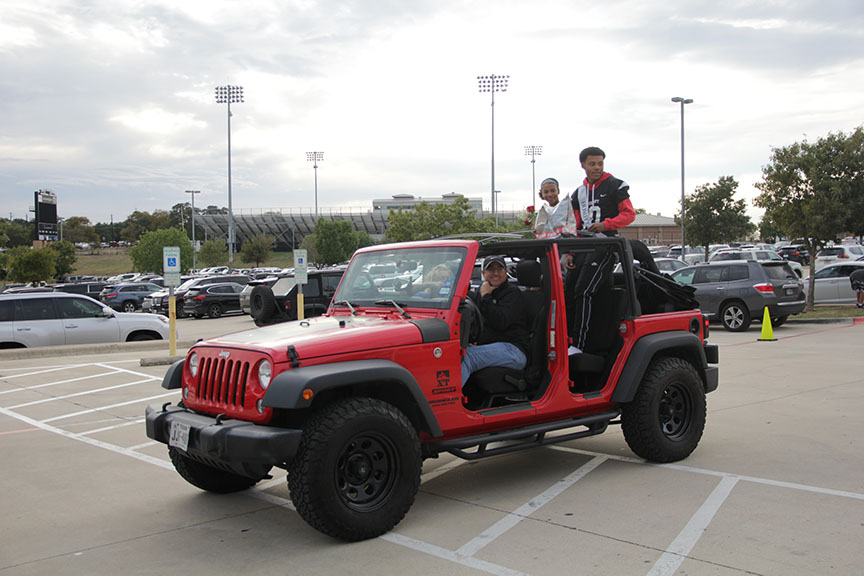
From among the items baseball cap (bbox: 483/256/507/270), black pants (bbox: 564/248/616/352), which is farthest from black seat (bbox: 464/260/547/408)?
black pants (bbox: 564/248/616/352)

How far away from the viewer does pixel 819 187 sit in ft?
67.8

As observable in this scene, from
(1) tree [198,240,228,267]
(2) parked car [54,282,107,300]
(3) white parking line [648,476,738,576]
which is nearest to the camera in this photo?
(3) white parking line [648,476,738,576]

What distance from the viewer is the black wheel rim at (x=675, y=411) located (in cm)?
633

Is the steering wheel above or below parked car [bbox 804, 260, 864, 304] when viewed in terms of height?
above

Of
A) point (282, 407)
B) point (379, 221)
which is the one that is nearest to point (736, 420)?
point (282, 407)

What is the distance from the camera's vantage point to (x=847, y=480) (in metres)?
5.54

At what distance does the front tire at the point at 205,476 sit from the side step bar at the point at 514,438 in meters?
1.59

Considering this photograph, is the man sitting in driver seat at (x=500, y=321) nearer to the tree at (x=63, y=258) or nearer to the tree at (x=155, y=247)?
the tree at (x=63, y=258)

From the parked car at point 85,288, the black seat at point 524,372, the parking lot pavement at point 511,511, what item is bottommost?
the parking lot pavement at point 511,511

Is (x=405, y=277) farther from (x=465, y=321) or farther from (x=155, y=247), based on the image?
(x=155, y=247)

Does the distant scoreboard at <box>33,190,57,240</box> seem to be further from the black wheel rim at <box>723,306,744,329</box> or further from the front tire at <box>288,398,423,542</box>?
the front tire at <box>288,398,423,542</box>

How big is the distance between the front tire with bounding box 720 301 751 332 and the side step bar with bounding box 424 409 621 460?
12.6 metres

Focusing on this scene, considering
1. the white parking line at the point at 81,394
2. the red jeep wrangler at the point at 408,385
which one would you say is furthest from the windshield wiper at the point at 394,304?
the white parking line at the point at 81,394

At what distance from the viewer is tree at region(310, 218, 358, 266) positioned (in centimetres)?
7606
